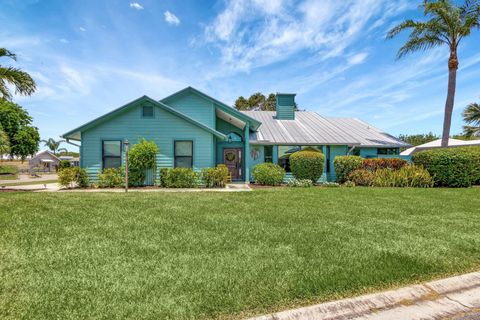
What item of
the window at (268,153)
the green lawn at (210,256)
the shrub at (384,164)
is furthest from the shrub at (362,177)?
the green lawn at (210,256)

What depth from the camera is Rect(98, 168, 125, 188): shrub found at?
40.5ft

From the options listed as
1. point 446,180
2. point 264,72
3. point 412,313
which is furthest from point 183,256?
point 264,72

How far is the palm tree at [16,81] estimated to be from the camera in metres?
12.5

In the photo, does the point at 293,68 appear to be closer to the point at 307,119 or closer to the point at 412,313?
the point at 307,119

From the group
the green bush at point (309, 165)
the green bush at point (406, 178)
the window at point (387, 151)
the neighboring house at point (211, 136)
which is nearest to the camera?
the green bush at point (406, 178)

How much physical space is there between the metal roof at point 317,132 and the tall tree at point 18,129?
33.8m

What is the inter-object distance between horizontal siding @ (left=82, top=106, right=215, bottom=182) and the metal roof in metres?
3.33

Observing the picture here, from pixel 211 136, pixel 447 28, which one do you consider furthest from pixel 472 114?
pixel 211 136

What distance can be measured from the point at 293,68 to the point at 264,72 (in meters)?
2.38

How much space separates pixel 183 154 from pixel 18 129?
35528 mm

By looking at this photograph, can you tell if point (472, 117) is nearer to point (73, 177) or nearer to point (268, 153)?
point (268, 153)

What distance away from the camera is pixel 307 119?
20.3 metres

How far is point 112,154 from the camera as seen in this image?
1301 cm

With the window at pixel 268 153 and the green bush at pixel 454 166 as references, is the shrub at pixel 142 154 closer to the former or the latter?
the window at pixel 268 153
